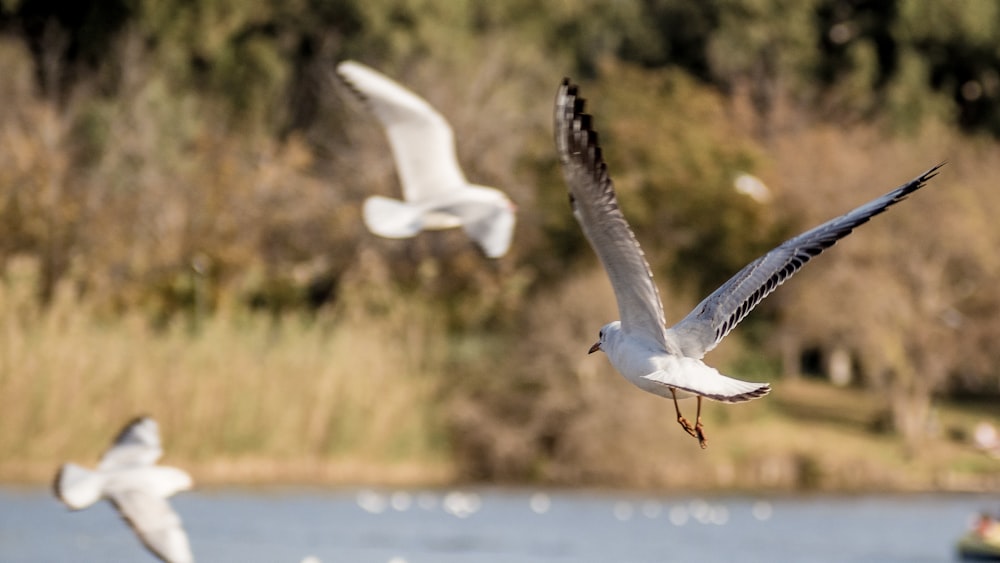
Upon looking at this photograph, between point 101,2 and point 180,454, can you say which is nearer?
point 180,454

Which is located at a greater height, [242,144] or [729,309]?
[242,144]

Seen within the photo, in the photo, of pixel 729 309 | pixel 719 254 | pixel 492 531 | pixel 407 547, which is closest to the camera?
pixel 729 309

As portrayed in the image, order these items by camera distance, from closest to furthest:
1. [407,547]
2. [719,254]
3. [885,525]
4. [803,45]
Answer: [407,547]
[885,525]
[719,254]
[803,45]

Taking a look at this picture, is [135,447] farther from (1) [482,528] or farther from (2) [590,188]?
(1) [482,528]

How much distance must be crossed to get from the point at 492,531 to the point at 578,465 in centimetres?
573

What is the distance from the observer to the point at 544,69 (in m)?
41.9

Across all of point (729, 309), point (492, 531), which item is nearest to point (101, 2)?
point (492, 531)

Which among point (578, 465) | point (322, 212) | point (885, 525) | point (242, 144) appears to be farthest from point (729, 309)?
point (242, 144)

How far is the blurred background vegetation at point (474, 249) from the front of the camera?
25328 millimetres

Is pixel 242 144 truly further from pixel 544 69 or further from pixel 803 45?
pixel 803 45

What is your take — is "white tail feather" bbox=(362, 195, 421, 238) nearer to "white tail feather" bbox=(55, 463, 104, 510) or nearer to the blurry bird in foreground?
the blurry bird in foreground

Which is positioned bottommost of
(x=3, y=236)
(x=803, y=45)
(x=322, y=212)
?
(x=3, y=236)

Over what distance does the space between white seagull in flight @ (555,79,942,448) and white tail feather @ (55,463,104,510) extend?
3.08 metres

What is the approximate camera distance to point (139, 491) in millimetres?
10484
